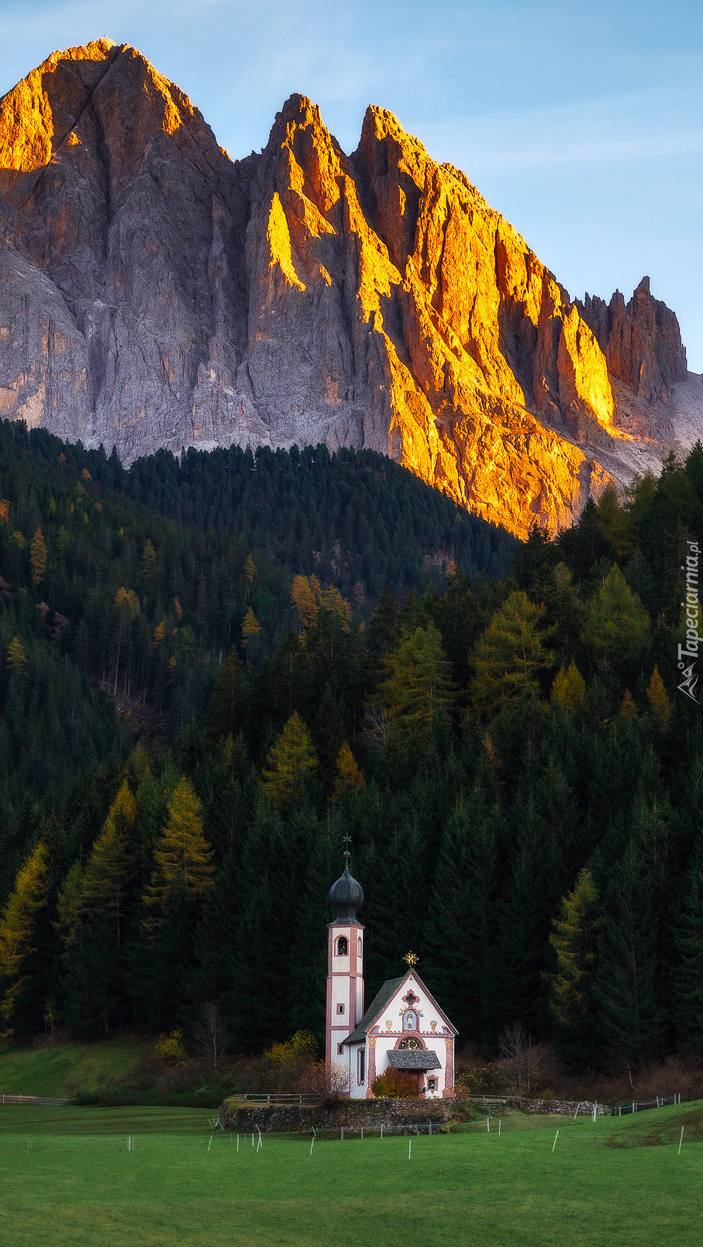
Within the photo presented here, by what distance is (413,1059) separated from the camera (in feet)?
215

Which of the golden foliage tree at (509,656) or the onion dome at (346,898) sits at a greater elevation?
the golden foliage tree at (509,656)

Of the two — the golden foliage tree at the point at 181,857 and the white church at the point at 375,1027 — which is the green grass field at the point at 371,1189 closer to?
the white church at the point at 375,1027

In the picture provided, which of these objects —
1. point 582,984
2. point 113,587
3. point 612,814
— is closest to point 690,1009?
point 582,984

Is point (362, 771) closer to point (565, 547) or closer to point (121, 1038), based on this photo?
point (121, 1038)

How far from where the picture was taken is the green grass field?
34.8 m

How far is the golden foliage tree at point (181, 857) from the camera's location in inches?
3627

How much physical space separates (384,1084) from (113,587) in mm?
140733

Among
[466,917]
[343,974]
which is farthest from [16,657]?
[343,974]

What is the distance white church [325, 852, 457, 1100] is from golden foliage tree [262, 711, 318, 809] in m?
27.6

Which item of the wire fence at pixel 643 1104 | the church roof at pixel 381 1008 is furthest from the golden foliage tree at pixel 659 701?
the wire fence at pixel 643 1104

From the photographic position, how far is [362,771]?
102 meters

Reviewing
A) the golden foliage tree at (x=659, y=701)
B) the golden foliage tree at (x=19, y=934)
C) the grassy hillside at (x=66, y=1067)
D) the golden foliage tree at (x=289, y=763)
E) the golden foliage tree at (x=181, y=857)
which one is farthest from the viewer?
the golden foliage tree at (x=289, y=763)

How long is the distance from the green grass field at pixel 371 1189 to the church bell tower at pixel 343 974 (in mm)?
14097

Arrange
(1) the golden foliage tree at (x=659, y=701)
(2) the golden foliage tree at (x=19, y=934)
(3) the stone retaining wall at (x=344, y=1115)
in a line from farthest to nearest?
(2) the golden foliage tree at (x=19, y=934) → (1) the golden foliage tree at (x=659, y=701) → (3) the stone retaining wall at (x=344, y=1115)
